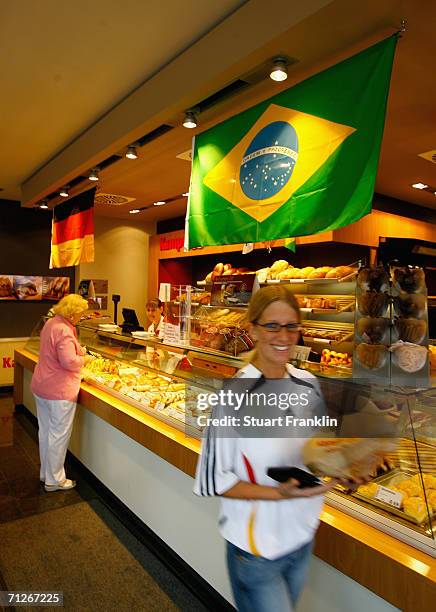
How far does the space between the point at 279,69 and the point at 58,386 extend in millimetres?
3220

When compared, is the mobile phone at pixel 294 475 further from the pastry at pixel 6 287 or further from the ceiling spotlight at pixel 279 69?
the pastry at pixel 6 287

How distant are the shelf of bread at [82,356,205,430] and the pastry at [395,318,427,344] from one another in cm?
145

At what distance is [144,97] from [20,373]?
4.86m

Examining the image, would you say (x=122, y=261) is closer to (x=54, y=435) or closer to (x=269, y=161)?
(x=54, y=435)

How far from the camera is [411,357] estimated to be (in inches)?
89.1

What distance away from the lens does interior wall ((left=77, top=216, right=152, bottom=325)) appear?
351 inches

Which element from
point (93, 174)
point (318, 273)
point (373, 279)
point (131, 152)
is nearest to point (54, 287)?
point (93, 174)

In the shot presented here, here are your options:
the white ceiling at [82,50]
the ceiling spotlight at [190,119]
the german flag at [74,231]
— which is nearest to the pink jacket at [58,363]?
the german flag at [74,231]

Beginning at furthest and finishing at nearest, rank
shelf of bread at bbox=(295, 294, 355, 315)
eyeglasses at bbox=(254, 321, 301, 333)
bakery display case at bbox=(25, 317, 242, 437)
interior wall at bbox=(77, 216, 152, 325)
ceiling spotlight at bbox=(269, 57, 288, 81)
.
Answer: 1. interior wall at bbox=(77, 216, 152, 325)
2. shelf of bread at bbox=(295, 294, 355, 315)
3. bakery display case at bbox=(25, 317, 242, 437)
4. ceiling spotlight at bbox=(269, 57, 288, 81)
5. eyeglasses at bbox=(254, 321, 301, 333)

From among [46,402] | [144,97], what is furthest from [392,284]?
[46,402]

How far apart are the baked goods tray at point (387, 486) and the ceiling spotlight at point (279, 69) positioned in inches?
90.9

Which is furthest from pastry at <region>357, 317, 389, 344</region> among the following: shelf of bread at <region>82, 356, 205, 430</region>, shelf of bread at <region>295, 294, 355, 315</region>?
shelf of bread at <region>295, 294, 355, 315</region>

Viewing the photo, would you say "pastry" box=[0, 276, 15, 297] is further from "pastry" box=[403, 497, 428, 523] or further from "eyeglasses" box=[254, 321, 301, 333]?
"pastry" box=[403, 497, 428, 523]

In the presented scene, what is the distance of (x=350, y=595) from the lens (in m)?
1.84
